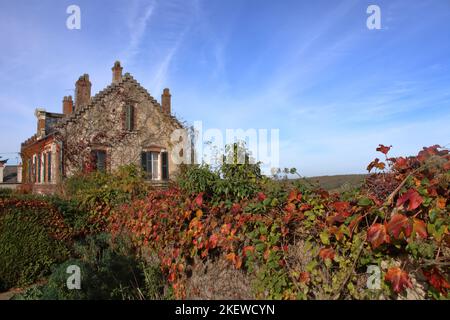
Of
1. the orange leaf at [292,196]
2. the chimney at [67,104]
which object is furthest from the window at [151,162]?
the orange leaf at [292,196]

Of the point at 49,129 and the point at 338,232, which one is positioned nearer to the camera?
the point at 338,232

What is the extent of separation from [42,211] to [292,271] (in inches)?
275

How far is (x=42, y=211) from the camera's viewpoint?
8.06 metres

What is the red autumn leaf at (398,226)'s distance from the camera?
2710 mm

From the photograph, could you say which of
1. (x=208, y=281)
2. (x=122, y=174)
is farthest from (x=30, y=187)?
(x=208, y=281)

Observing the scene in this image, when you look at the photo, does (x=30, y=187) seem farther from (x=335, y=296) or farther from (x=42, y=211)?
(x=335, y=296)

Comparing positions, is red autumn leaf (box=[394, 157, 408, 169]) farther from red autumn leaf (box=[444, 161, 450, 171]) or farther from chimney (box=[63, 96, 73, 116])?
chimney (box=[63, 96, 73, 116])

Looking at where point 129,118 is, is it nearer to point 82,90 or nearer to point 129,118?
point 129,118

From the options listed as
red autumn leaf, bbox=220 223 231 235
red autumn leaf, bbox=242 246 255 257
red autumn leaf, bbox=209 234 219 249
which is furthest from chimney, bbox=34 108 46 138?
red autumn leaf, bbox=242 246 255 257

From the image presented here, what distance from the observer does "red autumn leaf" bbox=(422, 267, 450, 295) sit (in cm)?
274

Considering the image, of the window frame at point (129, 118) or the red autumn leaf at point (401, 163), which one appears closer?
the red autumn leaf at point (401, 163)

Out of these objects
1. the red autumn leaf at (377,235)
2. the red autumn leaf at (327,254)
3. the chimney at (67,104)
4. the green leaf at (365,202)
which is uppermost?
the chimney at (67,104)

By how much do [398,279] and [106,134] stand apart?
58.9ft

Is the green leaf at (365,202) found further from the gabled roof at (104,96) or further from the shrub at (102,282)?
the gabled roof at (104,96)
